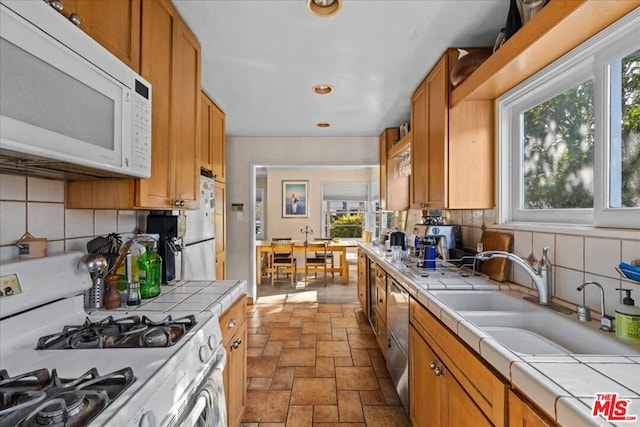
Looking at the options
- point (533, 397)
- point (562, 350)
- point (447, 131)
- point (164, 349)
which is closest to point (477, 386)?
point (533, 397)

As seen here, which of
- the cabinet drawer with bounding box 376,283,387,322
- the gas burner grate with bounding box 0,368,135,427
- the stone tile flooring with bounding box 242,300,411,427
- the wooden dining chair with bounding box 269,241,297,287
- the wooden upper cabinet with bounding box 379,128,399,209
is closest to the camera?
the gas burner grate with bounding box 0,368,135,427

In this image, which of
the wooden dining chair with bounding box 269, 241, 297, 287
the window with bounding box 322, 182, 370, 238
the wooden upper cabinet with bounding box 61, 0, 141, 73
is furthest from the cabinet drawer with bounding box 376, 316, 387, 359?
the window with bounding box 322, 182, 370, 238

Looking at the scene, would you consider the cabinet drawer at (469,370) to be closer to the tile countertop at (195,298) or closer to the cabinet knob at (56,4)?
the tile countertop at (195,298)

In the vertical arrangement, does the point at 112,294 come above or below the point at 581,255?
below

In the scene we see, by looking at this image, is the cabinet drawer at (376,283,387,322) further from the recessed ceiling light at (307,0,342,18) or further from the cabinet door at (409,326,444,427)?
the recessed ceiling light at (307,0,342,18)

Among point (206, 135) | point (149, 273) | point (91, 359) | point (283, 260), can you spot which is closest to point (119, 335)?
point (91, 359)

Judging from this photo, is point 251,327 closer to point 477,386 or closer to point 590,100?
point 477,386

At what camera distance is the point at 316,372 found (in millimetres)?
2389

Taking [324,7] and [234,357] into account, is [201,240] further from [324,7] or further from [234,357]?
[324,7]

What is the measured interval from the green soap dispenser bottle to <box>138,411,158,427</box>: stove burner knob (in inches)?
53.3

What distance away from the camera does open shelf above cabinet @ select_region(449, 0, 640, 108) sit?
106 centimetres

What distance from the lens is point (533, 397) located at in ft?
2.34

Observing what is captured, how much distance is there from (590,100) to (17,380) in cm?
222
